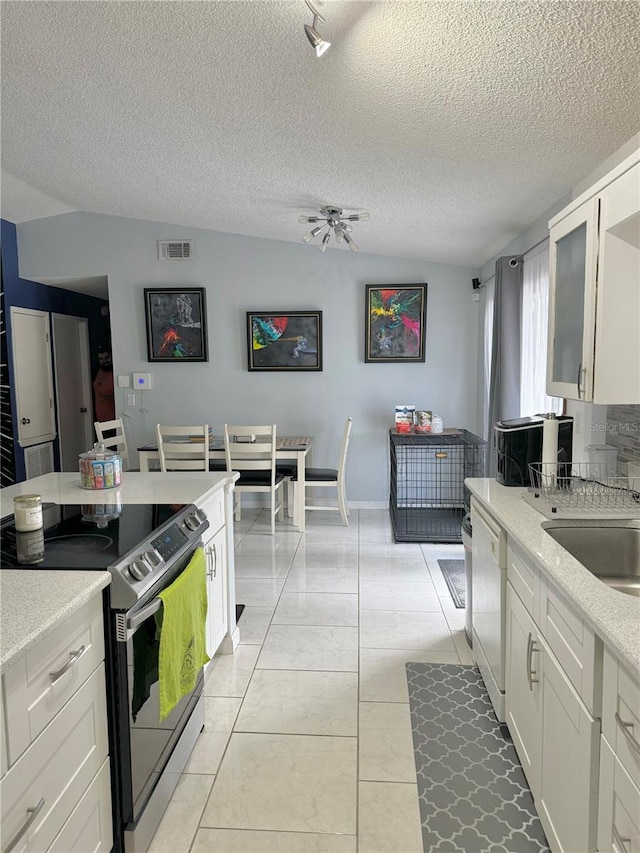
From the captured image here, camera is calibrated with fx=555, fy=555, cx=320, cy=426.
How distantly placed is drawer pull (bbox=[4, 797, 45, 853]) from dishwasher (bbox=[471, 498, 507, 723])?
156cm

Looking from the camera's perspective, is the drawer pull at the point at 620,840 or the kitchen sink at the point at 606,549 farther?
the kitchen sink at the point at 606,549

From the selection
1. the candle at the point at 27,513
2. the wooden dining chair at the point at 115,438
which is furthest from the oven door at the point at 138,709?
the wooden dining chair at the point at 115,438

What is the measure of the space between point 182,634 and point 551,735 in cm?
114

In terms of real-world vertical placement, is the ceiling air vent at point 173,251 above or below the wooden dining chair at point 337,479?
above

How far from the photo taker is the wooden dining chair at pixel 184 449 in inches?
185

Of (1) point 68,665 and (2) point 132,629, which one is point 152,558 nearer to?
(2) point 132,629

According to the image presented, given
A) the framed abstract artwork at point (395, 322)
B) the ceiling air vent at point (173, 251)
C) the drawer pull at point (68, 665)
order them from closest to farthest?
the drawer pull at point (68, 665) → the framed abstract artwork at point (395, 322) → the ceiling air vent at point (173, 251)

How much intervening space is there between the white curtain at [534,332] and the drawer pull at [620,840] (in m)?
2.60

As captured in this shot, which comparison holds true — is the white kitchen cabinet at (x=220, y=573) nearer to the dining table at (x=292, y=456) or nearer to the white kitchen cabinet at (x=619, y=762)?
the white kitchen cabinet at (x=619, y=762)

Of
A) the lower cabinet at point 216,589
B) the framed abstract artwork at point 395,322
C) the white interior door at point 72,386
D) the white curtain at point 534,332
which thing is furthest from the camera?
the white interior door at point 72,386

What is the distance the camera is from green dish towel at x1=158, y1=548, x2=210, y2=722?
5.52ft

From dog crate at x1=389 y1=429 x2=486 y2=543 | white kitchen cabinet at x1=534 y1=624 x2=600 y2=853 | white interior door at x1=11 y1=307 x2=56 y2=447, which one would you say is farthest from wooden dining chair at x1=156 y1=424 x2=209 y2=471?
white kitchen cabinet at x1=534 y1=624 x2=600 y2=853

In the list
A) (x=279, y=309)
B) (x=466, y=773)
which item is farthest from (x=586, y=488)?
(x=279, y=309)

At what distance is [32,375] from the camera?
5.81 m
